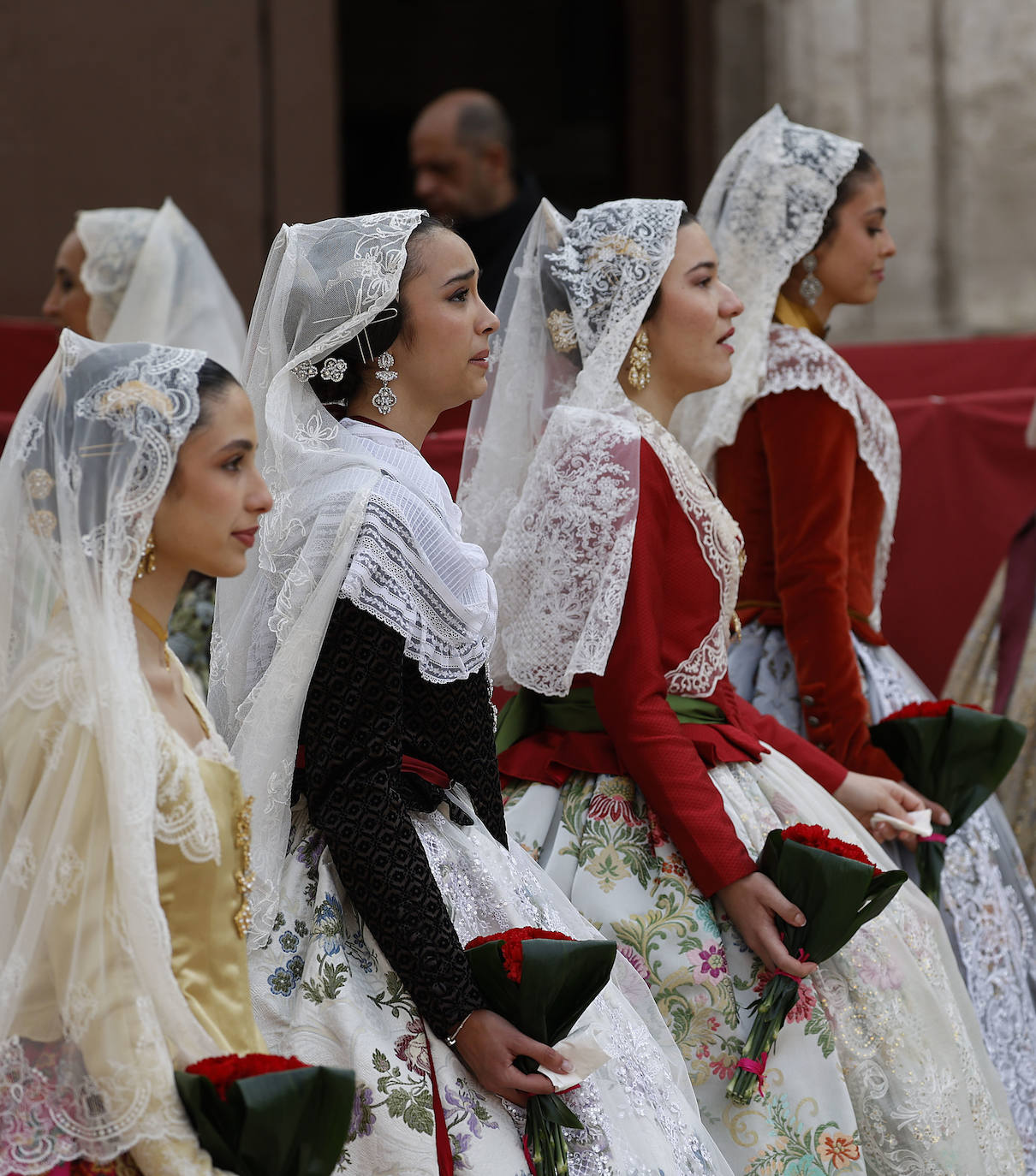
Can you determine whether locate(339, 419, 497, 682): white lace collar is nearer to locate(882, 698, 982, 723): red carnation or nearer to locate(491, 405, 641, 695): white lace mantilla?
locate(491, 405, 641, 695): white lace mantilla

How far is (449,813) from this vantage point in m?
2.29

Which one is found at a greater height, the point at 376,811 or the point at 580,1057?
the point at 376,811

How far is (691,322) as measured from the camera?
282 centimetres

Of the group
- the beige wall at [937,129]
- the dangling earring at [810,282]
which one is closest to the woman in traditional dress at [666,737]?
the dangling earring at [810,282]

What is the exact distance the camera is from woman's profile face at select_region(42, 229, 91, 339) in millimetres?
4504

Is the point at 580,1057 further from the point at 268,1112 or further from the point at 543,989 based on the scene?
the point at 268,1112

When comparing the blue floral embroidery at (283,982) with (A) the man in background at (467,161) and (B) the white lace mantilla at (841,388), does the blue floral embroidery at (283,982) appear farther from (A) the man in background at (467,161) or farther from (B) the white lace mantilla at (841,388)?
(A) the man in background at (467,161)

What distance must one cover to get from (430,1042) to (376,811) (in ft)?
0.99


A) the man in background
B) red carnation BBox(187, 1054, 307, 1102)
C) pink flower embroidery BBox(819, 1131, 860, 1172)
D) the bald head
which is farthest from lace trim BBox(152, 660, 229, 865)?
the bald head

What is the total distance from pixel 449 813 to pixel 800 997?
2.27 ft

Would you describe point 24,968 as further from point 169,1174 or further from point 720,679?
point 720,679

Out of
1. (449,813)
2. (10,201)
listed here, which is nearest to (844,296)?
(449,813)

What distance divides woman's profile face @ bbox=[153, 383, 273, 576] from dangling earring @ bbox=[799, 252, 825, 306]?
1.85 meters

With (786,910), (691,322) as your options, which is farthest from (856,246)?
(786,910)
